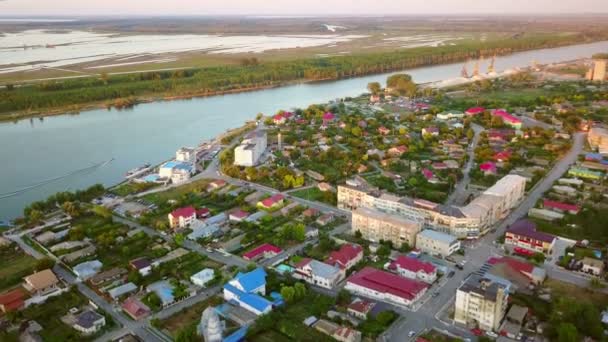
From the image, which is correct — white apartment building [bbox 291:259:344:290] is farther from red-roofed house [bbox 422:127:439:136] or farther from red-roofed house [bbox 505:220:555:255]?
red-roofed house [bbox 422:127:439:136]

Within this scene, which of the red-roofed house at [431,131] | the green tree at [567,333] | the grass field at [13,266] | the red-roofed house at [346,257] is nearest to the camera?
the green tree at [567,333]

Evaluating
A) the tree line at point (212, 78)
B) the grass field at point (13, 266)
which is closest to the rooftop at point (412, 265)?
the grass field at point (13, 266)

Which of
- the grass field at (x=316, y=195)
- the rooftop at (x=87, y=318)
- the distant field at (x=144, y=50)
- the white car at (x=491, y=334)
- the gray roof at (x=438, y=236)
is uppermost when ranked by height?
the distant field at (x=144, y=50)

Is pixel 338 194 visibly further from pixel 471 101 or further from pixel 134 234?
pixel 471 101

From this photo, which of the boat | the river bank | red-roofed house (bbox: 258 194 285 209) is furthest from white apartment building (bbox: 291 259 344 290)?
the river bank

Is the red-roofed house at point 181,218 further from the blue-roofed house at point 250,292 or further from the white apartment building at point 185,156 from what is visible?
the white apartment building at point 185,156

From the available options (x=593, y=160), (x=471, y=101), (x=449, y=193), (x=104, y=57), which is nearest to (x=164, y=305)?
(x=449, y=193)
